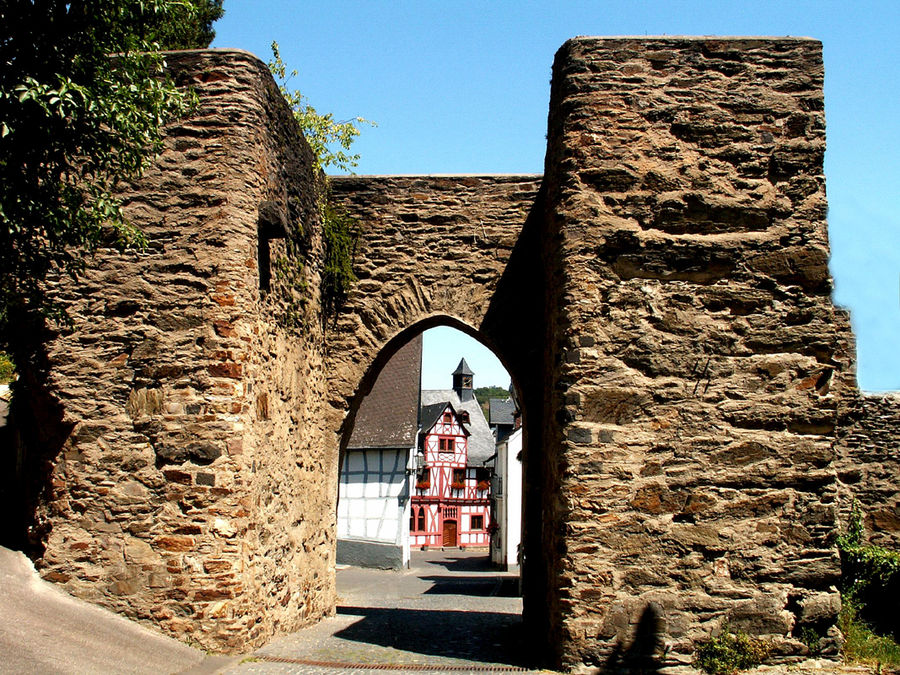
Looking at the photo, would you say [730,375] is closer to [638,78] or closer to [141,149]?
[638,78]

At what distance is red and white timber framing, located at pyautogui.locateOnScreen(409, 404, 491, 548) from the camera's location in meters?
35.9

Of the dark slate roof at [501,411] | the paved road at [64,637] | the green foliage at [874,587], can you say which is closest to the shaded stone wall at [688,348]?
the green foliage at [874,587]

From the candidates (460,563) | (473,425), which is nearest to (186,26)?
(460,563)

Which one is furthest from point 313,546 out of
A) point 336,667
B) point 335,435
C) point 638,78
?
point 638,78

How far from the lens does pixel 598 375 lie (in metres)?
5.96

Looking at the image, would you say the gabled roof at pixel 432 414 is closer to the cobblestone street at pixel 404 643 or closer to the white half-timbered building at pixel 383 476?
the white half-timbered building at pixel 383 476

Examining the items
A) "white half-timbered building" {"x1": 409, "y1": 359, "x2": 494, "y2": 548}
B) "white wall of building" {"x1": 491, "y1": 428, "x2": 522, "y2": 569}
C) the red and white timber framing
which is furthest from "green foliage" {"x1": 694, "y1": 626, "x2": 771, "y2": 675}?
the red and white timber framing

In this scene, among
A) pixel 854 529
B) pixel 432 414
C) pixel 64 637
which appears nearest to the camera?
pixel 64 637

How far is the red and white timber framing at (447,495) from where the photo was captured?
3594cm

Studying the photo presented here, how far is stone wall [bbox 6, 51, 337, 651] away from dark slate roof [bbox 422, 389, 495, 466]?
29.7 metres

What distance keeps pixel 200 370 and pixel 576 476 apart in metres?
2.86

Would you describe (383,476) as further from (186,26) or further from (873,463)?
(186,26)

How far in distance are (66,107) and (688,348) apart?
4.37 m

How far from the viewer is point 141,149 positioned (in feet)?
18.0
